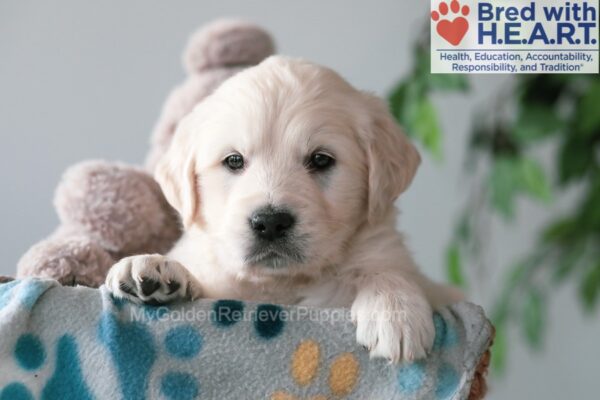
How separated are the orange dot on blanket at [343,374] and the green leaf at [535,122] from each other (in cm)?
190

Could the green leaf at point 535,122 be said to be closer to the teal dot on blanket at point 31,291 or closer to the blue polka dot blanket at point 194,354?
the blue polka dot blanket at point 194,354

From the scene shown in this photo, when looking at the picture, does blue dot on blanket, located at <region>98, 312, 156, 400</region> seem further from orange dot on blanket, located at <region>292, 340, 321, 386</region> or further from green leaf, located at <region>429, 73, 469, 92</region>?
green leaf, located at <region>429, 73, 469, 92</region>

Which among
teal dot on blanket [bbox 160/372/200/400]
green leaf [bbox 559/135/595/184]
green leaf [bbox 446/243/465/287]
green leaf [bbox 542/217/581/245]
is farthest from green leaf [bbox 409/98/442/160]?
teal dot on blanket [bbox 160/372/200/400]

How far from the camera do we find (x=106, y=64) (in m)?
2.92

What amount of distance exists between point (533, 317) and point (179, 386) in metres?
2.20

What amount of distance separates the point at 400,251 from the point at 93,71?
1.70 meters

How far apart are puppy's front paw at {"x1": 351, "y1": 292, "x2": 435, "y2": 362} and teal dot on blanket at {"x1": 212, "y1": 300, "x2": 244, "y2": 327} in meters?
0.20

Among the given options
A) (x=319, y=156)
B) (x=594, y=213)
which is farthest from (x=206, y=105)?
(x=594, y=213)

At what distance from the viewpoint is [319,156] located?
1.61 m

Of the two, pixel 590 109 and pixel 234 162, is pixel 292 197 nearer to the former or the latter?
pixel 234 162

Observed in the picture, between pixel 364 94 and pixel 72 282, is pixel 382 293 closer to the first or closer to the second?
pixel 364 94

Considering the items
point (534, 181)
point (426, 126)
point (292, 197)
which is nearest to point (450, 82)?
point (426, 126)

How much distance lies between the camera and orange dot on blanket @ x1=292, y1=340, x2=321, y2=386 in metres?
1.29

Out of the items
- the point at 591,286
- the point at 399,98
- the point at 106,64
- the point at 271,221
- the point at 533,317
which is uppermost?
the point at 106,64
